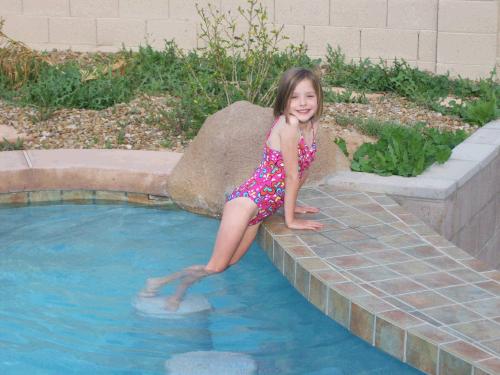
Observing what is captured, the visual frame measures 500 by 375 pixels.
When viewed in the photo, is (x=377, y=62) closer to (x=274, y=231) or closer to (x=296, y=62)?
(x=296, y=62)

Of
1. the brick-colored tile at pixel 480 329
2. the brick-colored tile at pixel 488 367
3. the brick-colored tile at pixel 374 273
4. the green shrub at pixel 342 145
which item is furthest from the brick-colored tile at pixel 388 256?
the green shrub at pixel 342 145

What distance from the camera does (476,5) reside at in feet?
28.1

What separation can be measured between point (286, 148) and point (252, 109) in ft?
4.45

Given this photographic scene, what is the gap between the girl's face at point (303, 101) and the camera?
4.96 m

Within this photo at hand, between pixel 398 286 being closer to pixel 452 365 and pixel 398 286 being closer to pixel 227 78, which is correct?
pixel 452 365

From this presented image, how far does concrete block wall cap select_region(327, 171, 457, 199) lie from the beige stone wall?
319 cm

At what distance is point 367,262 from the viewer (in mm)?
4695

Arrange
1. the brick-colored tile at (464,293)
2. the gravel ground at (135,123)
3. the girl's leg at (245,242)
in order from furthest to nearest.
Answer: the gravel ground at (135,123)
the girl's leg at (245,242)
the brick-colored tile at (464,293)

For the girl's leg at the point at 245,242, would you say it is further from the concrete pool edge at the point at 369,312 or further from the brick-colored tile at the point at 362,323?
the brick-colored tile at the point at 362,323

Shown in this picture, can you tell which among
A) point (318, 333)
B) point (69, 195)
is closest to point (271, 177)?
point (318, 333)

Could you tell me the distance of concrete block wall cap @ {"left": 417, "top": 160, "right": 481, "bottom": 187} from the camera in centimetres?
587

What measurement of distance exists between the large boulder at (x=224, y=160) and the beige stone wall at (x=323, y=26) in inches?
119

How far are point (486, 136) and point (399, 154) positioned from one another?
1.11 meters

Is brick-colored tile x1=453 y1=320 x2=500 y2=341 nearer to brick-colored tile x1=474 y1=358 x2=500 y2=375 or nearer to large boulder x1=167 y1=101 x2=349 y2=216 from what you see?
brick-colored tile x1=474 y1=358 x2=500 y2=375
